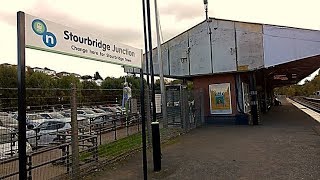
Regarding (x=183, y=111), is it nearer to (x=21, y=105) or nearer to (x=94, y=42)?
(x=94, y=42)

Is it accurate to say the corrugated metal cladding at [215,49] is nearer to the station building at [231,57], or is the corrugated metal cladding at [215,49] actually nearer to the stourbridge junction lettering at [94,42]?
the station building at [231,57]

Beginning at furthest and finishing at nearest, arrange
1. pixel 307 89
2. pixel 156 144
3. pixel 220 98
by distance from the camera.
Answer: pixel 307 89, pixel 220 98, pixel 156 144

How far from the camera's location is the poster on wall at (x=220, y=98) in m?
18.0

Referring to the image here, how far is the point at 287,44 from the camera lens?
1586 centimetres

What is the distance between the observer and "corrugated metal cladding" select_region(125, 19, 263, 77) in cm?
1676

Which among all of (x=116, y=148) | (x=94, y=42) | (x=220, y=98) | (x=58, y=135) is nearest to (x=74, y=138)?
(x=58, y=135)

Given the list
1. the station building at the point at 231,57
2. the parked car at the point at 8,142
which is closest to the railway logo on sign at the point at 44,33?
the parked car at the point at 8,142

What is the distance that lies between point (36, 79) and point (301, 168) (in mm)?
34380

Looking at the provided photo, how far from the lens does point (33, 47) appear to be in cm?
477

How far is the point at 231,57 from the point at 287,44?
2.85 metres

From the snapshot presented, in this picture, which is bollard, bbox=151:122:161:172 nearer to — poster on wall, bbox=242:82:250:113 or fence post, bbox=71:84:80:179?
fence post, bbox=71:84:80:179

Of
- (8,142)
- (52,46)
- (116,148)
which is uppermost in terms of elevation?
(52,46)

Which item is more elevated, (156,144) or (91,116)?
(91,116)

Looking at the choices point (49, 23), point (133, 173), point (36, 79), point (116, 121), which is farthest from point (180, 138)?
point (36, 79)
